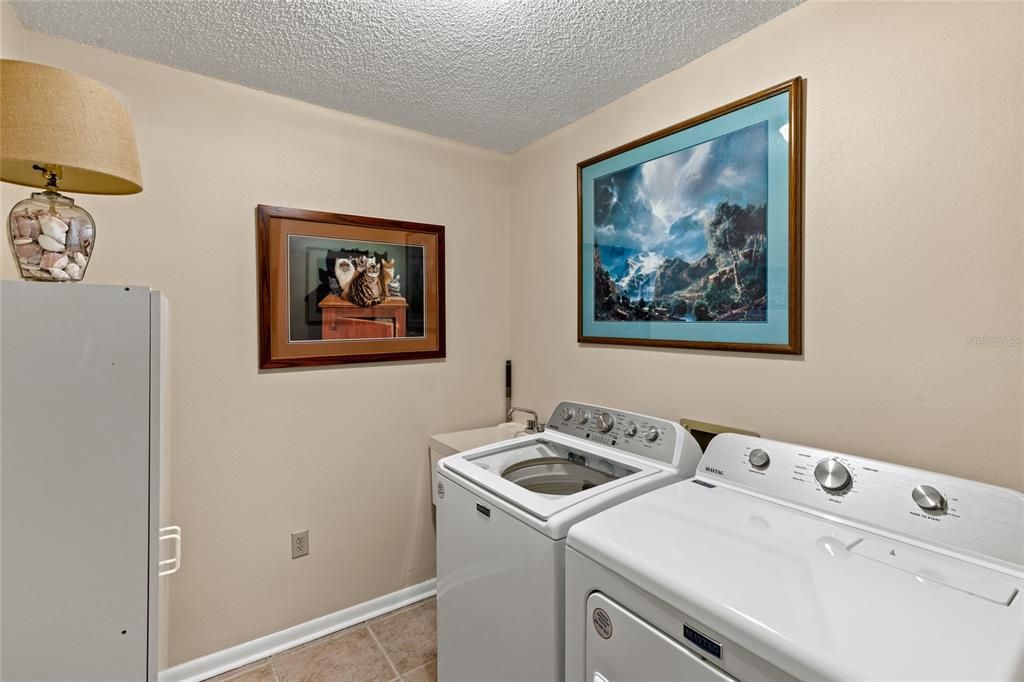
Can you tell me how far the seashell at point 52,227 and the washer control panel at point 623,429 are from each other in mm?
1621

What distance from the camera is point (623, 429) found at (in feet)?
5.54

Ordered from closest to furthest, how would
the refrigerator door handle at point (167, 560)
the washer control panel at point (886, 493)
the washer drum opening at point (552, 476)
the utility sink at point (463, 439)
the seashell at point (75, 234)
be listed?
the washer control panel at point (886, 493)
the seashell at point (75, 234)
the refrigerator door handle at point (167, 560)
the washer drum opening at point (552, 476)
the utility sink at point (463, 439)

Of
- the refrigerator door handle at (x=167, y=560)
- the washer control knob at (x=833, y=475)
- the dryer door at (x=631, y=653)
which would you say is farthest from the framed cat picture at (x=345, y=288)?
the washer control knob at (x=833, y=475)

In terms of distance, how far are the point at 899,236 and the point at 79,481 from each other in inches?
80.2

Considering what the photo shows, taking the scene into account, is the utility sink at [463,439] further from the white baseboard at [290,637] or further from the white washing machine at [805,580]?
the white washing machine at [805,580]

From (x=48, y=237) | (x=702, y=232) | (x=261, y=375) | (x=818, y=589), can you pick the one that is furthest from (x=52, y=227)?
(x=702, y=232)

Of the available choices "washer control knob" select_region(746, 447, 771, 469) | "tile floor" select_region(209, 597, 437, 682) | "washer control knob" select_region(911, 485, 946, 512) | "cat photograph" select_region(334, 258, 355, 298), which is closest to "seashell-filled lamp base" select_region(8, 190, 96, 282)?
"cat photograph" select_region(334, 258, 355, 298)

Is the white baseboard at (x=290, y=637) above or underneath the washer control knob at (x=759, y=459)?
underneath

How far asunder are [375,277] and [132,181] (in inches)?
42.0

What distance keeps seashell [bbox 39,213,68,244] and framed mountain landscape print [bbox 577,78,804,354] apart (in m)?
1.75

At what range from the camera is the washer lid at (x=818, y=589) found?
0.67 meters

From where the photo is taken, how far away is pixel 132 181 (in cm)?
117

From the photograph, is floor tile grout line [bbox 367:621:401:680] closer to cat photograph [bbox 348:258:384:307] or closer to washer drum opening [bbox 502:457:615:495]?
washer drum opening [bbox 502:457:615:495]

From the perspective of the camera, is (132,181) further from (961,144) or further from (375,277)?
(961,144)
